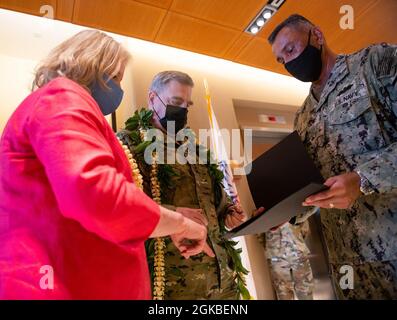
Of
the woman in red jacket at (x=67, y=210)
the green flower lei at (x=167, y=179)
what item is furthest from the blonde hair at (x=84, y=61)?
the green flower lei at (x=167, y=179)

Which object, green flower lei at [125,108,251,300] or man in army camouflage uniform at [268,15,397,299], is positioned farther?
green flower lei at [125,108,251,300]

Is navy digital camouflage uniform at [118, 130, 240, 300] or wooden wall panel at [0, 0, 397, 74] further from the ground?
wooden wall panel at [0, 0, 397, 74]

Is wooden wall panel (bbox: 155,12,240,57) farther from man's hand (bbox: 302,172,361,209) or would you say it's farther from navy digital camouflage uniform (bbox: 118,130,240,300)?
man's hand (bbox: 302,172,361,209)

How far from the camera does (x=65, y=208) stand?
1.70 feet

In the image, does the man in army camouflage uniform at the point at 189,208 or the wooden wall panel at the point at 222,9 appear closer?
the man in army camouflage uniform at the point at 189,208

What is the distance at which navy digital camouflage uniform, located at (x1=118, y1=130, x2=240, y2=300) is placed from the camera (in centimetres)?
115

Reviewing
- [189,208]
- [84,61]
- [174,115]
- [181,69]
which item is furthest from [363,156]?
[181,69]

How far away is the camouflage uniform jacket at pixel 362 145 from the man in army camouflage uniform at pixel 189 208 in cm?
39

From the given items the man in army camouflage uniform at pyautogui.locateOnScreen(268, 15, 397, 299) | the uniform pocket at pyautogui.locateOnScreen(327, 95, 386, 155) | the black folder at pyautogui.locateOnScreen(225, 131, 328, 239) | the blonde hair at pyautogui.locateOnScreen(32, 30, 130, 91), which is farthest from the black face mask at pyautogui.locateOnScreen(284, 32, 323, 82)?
the blonde hair at pyautogui.locateOnScreen(32, 30, 130, 91)

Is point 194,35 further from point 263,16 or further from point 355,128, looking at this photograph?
point 355,128

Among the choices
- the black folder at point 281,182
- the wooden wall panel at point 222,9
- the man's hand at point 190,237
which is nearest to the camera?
the man's hand at point 190,237

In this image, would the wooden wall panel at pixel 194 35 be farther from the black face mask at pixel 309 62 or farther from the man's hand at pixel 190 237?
the man's hand at pixel 190 237

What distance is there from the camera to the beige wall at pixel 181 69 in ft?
6.91

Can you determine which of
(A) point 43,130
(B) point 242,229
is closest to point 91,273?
(A) point 43,130
